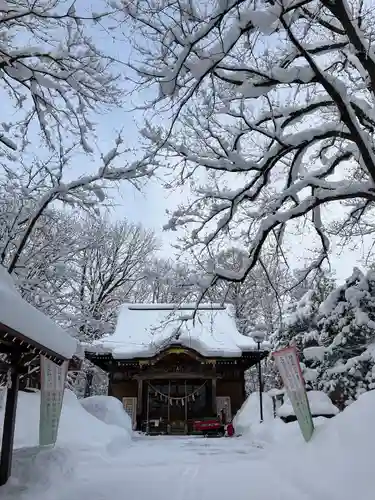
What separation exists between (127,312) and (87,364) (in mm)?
4419

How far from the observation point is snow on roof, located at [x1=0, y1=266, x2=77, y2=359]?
4.91 m

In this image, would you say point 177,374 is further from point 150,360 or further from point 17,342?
point 17,342

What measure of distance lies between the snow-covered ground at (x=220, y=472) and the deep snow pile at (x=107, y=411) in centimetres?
589

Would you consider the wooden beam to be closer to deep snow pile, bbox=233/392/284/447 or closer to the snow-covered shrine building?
the snow-covered shrine building

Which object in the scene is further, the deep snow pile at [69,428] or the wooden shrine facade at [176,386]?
the wooden shrine facade at [176,386]

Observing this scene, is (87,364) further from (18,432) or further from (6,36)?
(6,36)

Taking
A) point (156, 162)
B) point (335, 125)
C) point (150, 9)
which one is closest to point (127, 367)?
point (156, 162)

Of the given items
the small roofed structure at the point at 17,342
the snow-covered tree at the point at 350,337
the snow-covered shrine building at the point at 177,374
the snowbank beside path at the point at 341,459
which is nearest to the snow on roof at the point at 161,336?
the snow-covered shrine building at the point at 177,374

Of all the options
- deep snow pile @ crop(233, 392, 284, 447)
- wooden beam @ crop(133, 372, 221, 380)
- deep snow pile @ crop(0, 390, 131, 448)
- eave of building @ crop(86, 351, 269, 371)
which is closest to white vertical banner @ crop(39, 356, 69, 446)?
deep snow pile @ crop(0, 390, 131, 448)

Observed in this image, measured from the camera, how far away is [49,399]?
8.58 meters

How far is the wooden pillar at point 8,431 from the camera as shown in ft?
21.7

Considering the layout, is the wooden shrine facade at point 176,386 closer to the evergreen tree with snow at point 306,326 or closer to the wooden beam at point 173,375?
the wooden beam at point 173,375

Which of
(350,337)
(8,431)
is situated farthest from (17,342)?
(350,337)

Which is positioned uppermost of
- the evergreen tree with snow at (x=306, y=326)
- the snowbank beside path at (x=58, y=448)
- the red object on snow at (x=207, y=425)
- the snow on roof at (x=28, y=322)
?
the evergreen tree with snow at (x=306, y=326)
